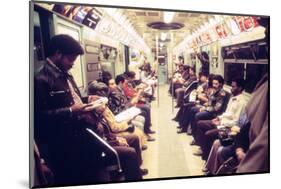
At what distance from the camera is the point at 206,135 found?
1.96m

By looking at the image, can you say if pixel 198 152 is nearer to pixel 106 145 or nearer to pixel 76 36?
pixel 106 145

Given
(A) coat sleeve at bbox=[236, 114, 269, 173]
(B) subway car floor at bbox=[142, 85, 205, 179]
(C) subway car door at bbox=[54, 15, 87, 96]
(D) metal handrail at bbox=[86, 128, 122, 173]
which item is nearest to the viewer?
(C) subway car door at bbox=[54, 15, 87, 96]

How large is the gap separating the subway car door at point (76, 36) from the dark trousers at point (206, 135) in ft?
2.46

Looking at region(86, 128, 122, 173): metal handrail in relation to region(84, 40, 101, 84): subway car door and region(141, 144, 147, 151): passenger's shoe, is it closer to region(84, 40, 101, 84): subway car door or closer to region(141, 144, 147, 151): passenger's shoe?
region(141, 144, 147, 151): passenger's shoe

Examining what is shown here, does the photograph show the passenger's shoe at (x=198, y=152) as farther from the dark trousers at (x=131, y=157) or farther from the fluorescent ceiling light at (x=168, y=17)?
the fluorescent ceiling light at (x=168, y=17)

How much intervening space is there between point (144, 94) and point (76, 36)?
20.5 inches

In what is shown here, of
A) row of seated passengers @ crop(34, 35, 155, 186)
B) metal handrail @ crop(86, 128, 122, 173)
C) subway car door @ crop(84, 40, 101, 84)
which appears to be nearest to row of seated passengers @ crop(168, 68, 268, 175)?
row of seated passengers @ crop(34, 35, 155, 186)

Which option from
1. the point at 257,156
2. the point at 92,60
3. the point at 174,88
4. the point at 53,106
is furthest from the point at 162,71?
the point at 257,156

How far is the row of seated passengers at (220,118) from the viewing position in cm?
195

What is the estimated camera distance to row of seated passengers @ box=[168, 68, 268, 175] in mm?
1945

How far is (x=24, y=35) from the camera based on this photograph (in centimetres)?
172

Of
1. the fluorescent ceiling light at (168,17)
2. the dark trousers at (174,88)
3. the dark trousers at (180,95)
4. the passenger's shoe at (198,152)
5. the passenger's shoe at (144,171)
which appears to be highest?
the fluorescent ceiling light at (168,17)

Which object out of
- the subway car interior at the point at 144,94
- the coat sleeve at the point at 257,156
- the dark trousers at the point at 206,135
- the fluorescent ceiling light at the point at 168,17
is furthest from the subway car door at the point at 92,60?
the coat sleeve at the point at 257,156

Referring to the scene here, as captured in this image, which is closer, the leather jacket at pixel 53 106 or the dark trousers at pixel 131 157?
the leather jacket at pixel 53 106
